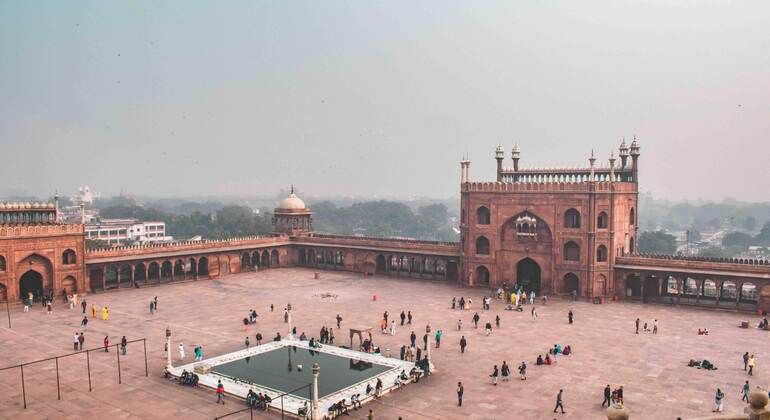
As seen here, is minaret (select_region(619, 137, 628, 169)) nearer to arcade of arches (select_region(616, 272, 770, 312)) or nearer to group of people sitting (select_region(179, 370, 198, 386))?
arcade of arches (select_region(616, 272, 770, 312))

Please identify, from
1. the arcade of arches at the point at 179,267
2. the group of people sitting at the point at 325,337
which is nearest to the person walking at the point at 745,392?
the group of people sitting at the point at 325,337

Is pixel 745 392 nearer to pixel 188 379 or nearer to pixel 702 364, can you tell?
pixel 702 364

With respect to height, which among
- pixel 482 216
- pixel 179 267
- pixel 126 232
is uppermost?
pixel 482 216

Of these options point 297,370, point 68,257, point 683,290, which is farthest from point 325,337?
point 683,290

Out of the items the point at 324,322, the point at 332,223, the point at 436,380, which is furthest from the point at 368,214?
the point at 436,380

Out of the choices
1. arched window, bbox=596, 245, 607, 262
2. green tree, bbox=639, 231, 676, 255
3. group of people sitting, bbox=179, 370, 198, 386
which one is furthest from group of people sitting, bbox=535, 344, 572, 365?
green tree, bbox=639, 231, 676, 255
